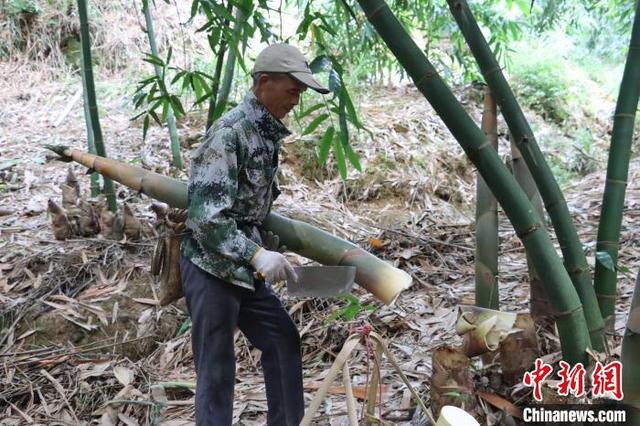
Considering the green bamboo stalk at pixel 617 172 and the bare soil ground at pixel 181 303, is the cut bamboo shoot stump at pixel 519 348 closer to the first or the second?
the bare soil ground at pixel 181 303

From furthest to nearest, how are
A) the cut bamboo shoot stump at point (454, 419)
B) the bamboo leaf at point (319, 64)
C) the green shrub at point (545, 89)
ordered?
the green shrub at point (545, 89) → the bamboo leaf at point (319, 64) → the cut bamboo shoot stump at point (454, 419)

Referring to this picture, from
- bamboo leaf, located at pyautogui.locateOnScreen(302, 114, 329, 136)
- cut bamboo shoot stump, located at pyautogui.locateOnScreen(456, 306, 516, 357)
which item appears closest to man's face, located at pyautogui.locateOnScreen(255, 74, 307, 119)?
bamboo leaf, located at pyautogui.locateOnScreen(302, 114, 329, 136)

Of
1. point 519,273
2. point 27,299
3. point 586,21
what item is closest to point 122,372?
point 27,299

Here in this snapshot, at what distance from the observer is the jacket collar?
175 cm

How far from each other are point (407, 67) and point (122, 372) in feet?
6.44

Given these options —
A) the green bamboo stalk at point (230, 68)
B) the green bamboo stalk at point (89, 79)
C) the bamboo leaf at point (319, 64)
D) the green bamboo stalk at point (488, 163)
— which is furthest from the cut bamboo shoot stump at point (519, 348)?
the green bamboo stalk at point (89, 79)

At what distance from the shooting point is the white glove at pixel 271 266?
1603 millimetres

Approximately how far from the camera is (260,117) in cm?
176

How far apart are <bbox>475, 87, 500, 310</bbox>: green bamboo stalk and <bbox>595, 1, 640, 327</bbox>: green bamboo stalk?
30 centimetres

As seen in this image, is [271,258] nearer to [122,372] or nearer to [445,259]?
[122,372]

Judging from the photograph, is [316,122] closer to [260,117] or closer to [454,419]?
[260,117]

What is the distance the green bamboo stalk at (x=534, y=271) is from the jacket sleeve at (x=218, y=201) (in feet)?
2.69

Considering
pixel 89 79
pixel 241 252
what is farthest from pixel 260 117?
pixel 89 79

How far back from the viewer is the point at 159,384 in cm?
250
